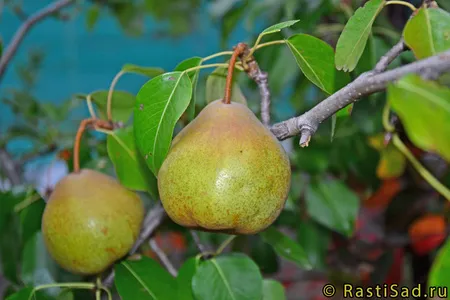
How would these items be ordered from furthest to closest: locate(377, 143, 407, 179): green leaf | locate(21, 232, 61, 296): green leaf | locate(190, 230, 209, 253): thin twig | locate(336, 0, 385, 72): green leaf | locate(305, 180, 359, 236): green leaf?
locate(377, 143, 407, 179): green leaf → locate(305, 180, 359, 236): green leaf → locate(21, 232, 61, 296): green leaf → locate(190, 230, 209, 253): thin twig → locate(336, 0, 385, 72): green leaf

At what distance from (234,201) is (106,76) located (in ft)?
11.6

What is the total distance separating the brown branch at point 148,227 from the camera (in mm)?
736

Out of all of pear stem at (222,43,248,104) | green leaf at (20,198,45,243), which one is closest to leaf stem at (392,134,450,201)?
pear stem at (222,43,248,104)

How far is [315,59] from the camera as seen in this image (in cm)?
59

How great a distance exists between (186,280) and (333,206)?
511mm

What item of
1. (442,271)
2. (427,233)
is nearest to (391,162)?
(427,233)

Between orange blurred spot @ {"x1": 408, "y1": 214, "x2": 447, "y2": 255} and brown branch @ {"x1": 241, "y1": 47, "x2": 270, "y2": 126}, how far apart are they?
821 mm

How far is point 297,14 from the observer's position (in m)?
1.12

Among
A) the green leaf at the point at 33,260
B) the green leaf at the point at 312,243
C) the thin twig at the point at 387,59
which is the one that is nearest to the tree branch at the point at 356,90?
the thin twig at the point at 387,59

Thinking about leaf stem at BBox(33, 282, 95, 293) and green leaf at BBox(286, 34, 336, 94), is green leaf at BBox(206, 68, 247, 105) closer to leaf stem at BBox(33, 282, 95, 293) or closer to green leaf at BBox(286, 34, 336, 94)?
green leaf at BBox(286, 34, 336, 94)

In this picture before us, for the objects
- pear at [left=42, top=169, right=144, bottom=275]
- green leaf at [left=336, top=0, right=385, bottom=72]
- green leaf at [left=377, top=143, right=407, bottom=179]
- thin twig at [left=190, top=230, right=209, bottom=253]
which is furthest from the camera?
green leaf at [left=377, top=143, right=407, bottom=179]

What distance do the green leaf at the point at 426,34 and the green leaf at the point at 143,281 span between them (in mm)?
373

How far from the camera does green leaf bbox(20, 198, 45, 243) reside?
2.62 ft

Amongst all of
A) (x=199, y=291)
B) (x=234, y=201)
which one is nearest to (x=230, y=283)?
(x=199, y=291)
